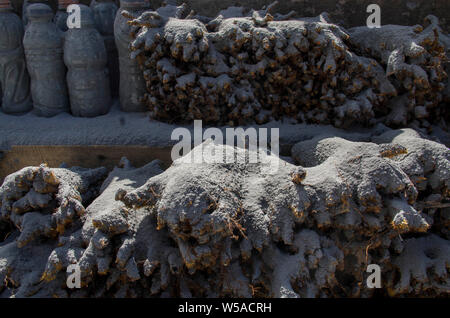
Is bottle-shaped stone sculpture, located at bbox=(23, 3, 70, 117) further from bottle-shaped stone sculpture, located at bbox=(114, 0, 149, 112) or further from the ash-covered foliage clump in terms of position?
the ash-covered foliage clump

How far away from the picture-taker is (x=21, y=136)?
8.43ft

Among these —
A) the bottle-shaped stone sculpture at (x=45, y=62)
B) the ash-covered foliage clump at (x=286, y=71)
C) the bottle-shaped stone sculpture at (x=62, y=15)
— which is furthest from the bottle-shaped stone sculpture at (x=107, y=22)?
the ash-covered foliage clump at (x=286, y=71)

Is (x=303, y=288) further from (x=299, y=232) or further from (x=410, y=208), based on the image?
(x=410, y=208)

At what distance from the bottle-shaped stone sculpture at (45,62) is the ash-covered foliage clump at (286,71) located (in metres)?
0.66

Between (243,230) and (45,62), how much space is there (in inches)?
80.5

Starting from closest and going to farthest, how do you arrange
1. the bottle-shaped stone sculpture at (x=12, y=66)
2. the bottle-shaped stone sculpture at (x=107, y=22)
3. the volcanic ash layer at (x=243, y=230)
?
the volcanic ash layer at (x=243, y=230) → the bottle-shaped stone sculpture at (x=12, y=66) → the bottle-shaped stone sculpture at (x=107, y=22)

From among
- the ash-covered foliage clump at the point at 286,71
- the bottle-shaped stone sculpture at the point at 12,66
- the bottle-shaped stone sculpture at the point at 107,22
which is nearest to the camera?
the ash-covered foliage clump at the point at 286,71

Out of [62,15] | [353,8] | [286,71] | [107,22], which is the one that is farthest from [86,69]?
[353,8]

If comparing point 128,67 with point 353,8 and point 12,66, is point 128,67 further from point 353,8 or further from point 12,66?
point 353,8

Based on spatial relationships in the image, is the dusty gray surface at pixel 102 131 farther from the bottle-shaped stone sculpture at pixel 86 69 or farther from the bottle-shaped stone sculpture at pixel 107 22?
the bottle-shaped stone sculpture at pixel 107 22

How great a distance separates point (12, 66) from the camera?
2873 mm

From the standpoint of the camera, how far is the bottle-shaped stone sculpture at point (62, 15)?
2.93 m

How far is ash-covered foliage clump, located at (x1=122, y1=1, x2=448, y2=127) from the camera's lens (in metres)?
2.33

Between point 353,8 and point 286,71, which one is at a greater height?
point 353,8
